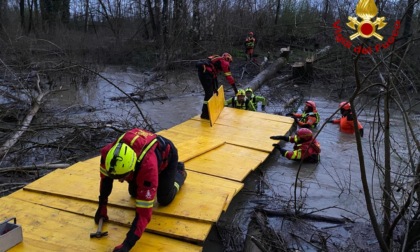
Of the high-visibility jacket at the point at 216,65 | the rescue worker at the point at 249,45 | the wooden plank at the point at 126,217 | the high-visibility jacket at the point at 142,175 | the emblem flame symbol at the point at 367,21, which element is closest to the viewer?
the emblem flame symbol at the point at 367,21

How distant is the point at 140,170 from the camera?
10.6 ft

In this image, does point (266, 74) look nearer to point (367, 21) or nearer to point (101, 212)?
point (101, 212)

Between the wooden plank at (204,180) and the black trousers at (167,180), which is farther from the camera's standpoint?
the wooden plank at (204,180)

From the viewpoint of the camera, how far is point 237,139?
22.6 feet

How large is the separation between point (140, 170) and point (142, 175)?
49 millimetres

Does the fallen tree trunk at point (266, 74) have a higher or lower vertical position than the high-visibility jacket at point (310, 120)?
higher

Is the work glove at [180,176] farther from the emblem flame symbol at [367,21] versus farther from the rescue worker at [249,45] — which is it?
the rescue worker at [249,45]

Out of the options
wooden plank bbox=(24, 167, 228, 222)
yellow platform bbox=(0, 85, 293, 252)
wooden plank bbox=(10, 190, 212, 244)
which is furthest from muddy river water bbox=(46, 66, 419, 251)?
wooden plank bbox=(10, 190, 212, 244)

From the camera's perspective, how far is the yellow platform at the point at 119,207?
3395mm

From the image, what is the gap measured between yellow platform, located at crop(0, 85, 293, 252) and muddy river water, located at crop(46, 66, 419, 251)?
2.03 feet

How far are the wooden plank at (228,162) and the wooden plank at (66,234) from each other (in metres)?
1.77

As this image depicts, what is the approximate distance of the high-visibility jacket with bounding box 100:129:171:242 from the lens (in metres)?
3.14

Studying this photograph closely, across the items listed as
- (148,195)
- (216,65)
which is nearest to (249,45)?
(216,65)

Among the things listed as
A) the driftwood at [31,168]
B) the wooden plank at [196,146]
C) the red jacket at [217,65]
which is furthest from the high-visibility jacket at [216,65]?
the driftwood at [31,168]
